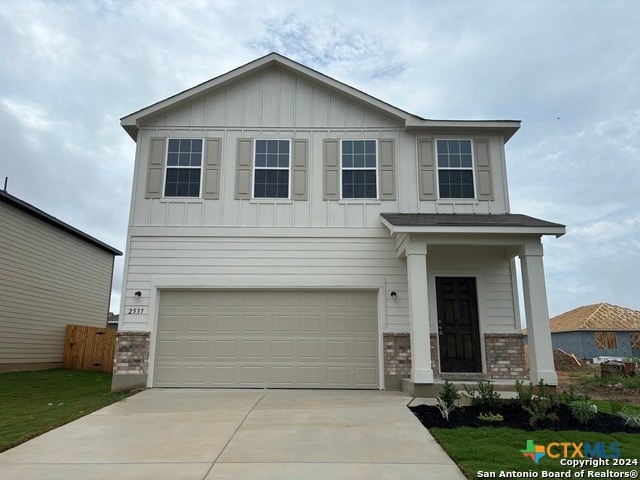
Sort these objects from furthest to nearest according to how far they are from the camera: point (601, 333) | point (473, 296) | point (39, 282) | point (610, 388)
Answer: point (601, 333) < point (39, 282) < point (610, 388) < point (473, 296)

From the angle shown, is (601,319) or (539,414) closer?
(539,414)

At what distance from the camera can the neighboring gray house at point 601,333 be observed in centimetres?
2333

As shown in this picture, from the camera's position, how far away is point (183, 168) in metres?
11.2

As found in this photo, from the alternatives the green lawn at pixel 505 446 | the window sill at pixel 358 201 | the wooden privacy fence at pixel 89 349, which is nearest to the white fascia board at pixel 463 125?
the window sill at pixel 358 201

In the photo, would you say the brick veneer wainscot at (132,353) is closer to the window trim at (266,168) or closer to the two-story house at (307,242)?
the two-story house at (307,242)

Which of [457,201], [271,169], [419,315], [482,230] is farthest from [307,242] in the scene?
[482,230]

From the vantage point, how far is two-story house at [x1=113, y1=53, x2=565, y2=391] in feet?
33.9

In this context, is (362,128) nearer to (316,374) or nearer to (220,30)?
(220,30)

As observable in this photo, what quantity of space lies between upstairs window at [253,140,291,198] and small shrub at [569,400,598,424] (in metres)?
7.03

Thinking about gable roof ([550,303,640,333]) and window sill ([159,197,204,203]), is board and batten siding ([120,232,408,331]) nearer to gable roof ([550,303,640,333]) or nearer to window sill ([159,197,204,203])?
window sill ([159,197,204,203])

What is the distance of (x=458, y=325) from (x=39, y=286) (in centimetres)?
1376

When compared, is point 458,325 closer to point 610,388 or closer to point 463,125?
point 610,388

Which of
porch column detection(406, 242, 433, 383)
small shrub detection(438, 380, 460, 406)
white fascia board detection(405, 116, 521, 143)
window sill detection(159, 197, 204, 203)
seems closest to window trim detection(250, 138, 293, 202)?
window sill detection(159, 197, 204, 203)

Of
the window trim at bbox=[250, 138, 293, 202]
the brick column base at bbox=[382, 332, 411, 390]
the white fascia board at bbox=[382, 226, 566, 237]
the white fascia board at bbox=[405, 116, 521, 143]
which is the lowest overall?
the brick column base at bbox=[382, 332, 411, 390]
